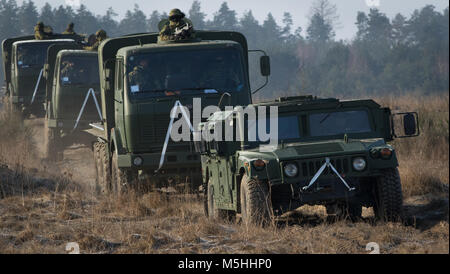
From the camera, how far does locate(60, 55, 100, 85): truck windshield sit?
20625 millimetres

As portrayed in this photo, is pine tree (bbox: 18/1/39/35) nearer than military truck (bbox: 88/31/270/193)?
No

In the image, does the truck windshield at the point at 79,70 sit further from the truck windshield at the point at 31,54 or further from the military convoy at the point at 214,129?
the truck windshield at the point at 31,54

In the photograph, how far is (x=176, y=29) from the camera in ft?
48.4

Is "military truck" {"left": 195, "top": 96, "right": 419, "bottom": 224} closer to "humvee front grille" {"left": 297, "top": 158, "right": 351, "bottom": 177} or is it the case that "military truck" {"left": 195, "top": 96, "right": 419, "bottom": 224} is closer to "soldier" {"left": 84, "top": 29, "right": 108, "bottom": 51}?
"humvee front grille" {"left": 297, "top": 158, "right": 351, "bottom": 177}

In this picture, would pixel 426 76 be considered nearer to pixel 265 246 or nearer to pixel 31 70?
pixel 31 70

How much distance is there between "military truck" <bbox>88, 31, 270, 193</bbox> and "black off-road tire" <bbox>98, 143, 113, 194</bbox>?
115cm

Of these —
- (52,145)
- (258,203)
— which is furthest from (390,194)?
(52,145)

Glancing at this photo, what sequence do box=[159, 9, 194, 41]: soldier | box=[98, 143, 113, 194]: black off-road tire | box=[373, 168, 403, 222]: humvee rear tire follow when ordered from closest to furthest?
box=[373, 168, 403, 222]: humvee rear tire < box=[159, 9, 194, 41]: soldier < box=[98, 143, 113, 194]: black off-road tire

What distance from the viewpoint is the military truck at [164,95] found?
13.9 metres

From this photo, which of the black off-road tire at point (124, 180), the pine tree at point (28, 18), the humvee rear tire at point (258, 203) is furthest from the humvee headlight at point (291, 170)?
the pine tree at point (28, 18)

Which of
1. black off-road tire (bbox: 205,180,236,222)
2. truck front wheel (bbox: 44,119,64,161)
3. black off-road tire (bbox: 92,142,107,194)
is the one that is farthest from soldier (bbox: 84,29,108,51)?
black off-road tire (bbox: 205,180,236,222)

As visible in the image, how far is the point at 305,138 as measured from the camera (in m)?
11.0

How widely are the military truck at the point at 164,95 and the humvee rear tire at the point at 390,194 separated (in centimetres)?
403
